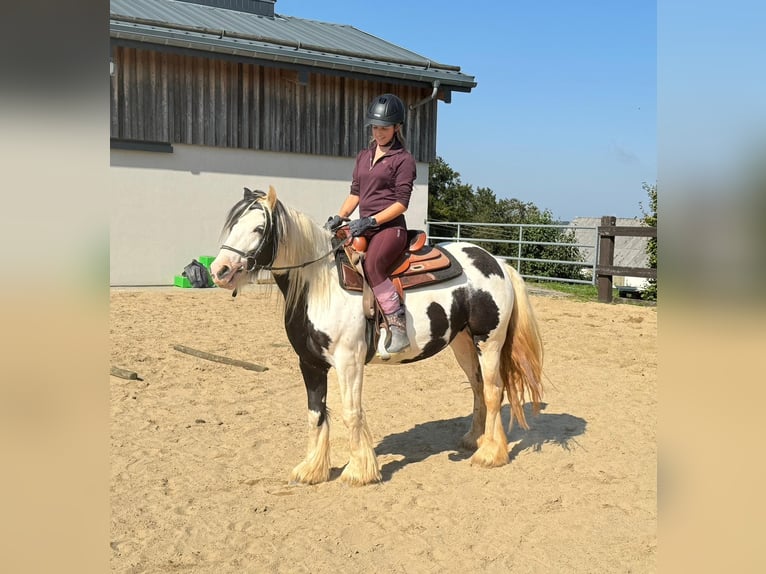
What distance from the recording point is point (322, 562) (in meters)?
2.98

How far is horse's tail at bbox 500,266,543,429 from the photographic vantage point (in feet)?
14.4

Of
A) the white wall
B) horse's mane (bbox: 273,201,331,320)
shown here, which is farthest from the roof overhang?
horse's mane (bbox: 273,201,331,320)

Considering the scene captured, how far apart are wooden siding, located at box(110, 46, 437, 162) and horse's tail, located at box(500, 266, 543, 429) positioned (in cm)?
961

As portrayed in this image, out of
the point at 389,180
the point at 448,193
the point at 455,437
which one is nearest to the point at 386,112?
the point at 389,180

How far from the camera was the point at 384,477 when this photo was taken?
13.4 feet

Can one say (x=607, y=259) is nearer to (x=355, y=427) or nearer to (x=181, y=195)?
(x=181, y=195)

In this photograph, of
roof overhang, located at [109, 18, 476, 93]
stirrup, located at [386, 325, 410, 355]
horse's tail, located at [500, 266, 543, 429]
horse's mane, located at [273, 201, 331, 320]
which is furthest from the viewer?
roof overhang, located at [109, 18, 476, 93]

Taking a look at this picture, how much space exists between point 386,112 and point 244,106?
35.0 feet

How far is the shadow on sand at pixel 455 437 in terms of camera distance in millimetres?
4535

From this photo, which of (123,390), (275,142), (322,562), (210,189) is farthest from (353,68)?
(322,562)

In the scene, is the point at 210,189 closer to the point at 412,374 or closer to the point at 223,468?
the point at 412,374

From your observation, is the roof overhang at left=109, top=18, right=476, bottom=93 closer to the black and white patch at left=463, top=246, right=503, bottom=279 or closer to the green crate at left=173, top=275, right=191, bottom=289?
the green crate at left=173, top=275, right=191, bottom=289
